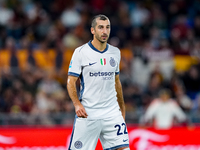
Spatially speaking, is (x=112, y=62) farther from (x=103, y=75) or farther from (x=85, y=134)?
(x=85, y=134)

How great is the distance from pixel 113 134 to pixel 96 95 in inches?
21.4

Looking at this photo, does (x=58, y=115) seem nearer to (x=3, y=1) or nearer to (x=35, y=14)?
(x=35, y=14)

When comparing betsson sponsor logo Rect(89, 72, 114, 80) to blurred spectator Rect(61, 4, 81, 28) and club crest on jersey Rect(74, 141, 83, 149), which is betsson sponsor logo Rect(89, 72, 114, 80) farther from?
blurred spectator Rect(61, 4, 81, 28)

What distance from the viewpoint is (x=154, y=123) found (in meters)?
12.0

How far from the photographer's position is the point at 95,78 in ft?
18.4

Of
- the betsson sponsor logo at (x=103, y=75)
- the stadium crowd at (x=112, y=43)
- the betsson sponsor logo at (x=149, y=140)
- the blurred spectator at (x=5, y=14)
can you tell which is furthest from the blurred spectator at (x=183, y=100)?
the betsson sponsor logo at (x=103, y=75)

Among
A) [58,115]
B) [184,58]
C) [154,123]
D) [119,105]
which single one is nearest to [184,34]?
[184,58]

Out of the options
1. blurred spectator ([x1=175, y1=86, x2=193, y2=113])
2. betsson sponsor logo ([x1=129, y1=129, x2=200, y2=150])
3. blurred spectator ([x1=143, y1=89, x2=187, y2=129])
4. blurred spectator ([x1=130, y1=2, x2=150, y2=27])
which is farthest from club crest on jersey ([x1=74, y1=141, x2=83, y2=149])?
blurred spectator ([x1=130, y1=2, x2=150, y2=27])

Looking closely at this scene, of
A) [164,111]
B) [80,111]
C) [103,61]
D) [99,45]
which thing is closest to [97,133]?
[80,111]

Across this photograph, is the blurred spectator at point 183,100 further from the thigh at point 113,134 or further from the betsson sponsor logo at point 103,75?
the betsson sponsor logo at point 103,75

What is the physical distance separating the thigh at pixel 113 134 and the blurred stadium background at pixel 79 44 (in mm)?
5551

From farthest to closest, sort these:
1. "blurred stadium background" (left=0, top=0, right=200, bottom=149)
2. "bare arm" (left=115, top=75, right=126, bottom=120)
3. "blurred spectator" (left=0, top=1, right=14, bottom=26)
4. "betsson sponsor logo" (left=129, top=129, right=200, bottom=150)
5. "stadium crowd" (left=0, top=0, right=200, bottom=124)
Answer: "blurred spectator" (left=0, top=1, right=14, bottom=26), "stadium crowd" (left=0, top=0, right=200, bottom=124), "blurred stadium background" (left=0, top=0, right=200, bottom=149), "betsson sponsor logo" (left=129, top=129, right=200, bottom=150), "bare arm" (left=115, top=75, right=126, bottom=120)

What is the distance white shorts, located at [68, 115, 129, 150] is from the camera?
5.62m

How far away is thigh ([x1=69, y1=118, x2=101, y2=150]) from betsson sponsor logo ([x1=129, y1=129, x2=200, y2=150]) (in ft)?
11.9
